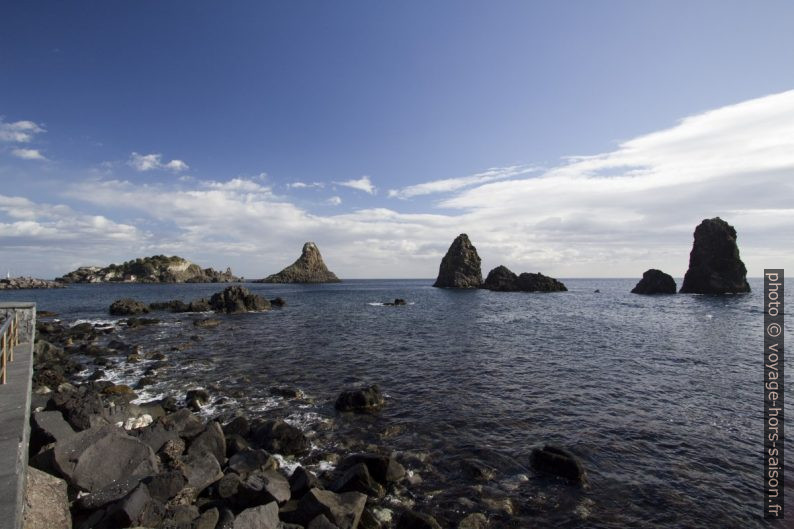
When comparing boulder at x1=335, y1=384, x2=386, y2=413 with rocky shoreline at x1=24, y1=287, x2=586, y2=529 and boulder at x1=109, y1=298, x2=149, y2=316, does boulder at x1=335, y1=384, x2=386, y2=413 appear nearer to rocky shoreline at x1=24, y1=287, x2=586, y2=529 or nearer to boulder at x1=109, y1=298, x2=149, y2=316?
rocky shoreline at x1=24, y1=287, x2=586, y2=529

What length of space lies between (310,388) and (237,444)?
879 cm

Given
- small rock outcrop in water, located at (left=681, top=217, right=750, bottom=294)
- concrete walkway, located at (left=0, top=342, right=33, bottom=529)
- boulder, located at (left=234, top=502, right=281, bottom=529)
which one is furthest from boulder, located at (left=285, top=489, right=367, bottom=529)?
small rock outcrop in water, located at (left=681, top=217, right=750, bottom=294)

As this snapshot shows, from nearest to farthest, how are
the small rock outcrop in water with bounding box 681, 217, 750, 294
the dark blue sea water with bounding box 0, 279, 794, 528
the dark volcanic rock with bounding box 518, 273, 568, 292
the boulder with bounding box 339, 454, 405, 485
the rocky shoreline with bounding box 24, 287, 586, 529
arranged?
the rocky shoreline with bounding box 24, 287, 586, 529
the dark blue sea water with bounding box 0, 279, 794, 528
the boulder with bounding box 339, 454, 405, 485
the small rock outcrop in water with bounding box 681, 217, 750, 294
the dark volcanic rock with bounding box 518, 273, 568, 292

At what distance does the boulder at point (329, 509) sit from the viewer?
936cm

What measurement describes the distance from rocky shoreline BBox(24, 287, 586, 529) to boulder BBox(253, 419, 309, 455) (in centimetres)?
4

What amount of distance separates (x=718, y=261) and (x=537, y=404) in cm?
13459

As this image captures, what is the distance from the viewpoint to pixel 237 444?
13.8 metres

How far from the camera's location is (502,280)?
493 ft

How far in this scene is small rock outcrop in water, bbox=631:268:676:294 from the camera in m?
124

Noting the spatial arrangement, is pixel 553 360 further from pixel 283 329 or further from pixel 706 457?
pixel 283 329

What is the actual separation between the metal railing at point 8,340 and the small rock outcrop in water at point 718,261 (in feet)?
501

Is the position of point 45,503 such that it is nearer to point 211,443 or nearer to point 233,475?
point 233,475

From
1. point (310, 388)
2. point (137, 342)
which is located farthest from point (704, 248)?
point (137, 342)

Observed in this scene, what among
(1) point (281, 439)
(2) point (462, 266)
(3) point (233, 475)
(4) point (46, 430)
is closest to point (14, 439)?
(4) point (46, 430)
